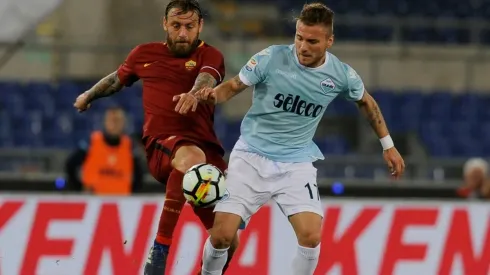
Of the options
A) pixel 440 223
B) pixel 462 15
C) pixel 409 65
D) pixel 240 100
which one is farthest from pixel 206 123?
pixel 462 15

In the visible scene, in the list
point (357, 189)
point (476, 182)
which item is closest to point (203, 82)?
point (357, 189)

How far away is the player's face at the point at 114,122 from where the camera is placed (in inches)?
412

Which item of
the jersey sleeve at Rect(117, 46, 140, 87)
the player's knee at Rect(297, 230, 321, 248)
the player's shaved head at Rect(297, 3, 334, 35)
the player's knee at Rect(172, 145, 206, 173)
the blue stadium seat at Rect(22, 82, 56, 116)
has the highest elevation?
the player's shaved head at Rect(297, 3, 334, 35)

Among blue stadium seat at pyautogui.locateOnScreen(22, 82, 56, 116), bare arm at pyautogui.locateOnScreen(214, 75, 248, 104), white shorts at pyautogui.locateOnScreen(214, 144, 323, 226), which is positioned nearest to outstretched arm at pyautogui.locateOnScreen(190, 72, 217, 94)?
bare arm at pyautogui.locateOnScreen(214, 75, 248, 104)

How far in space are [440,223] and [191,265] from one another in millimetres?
1919

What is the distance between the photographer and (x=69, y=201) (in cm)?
815

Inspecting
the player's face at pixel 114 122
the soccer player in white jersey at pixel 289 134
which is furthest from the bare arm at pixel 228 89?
the player's face at pixel 114 122

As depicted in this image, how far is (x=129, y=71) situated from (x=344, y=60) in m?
9.73

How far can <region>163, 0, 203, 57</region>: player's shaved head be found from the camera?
21.7 ft

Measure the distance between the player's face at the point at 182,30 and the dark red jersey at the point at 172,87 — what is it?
61 mm

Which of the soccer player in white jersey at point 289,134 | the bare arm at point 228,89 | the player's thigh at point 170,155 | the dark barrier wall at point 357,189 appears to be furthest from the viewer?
the dark barrier wall at point 357,189

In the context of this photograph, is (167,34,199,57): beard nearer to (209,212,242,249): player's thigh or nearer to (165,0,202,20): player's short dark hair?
(165,0,202,20): player's short dark hair

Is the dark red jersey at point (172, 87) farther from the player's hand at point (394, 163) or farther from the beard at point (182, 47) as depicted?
the player's hand at point (394, 163)

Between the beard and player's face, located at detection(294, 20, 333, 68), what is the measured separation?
2.26 feet
